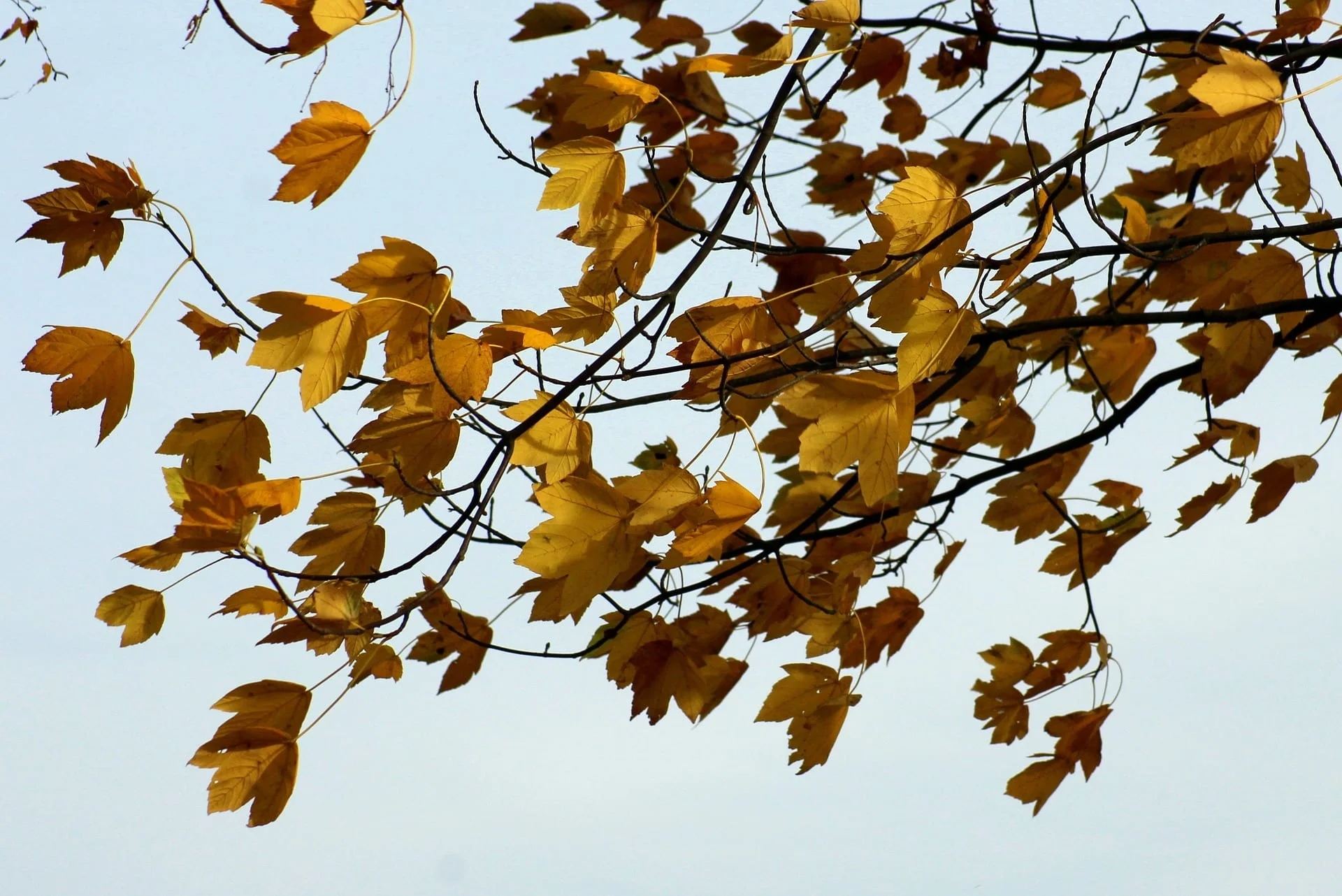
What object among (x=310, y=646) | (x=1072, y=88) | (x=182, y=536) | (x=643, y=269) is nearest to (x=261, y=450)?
(x=310, y=646)

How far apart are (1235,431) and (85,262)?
2.23 meters

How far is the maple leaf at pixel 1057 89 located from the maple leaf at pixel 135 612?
2300mm

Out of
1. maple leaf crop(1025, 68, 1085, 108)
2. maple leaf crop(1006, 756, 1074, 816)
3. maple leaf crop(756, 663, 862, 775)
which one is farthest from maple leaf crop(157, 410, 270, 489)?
maple leaf crop(1025, 68, 1085, 108)

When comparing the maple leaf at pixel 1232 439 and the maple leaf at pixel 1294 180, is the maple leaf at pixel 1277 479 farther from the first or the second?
the maple leaf at pixel 1294 180

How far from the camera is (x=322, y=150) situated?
3.84 ft

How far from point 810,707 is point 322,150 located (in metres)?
1.11

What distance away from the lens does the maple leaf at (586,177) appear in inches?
49.2

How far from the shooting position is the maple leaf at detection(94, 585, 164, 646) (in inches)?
58.9

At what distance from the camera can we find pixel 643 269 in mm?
1386

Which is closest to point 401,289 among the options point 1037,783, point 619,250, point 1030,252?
point 619,250

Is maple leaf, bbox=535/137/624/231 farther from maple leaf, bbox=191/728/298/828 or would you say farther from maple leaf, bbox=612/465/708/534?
maple leaf, bbox=191/728/298/828

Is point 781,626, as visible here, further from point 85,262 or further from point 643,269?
point 85,262

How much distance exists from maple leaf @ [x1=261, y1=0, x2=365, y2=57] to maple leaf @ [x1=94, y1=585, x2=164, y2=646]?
2.50ft

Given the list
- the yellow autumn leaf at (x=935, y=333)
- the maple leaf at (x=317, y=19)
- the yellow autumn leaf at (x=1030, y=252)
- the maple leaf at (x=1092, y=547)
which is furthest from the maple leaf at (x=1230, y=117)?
the maple leaf at (x=1092, y=547)
